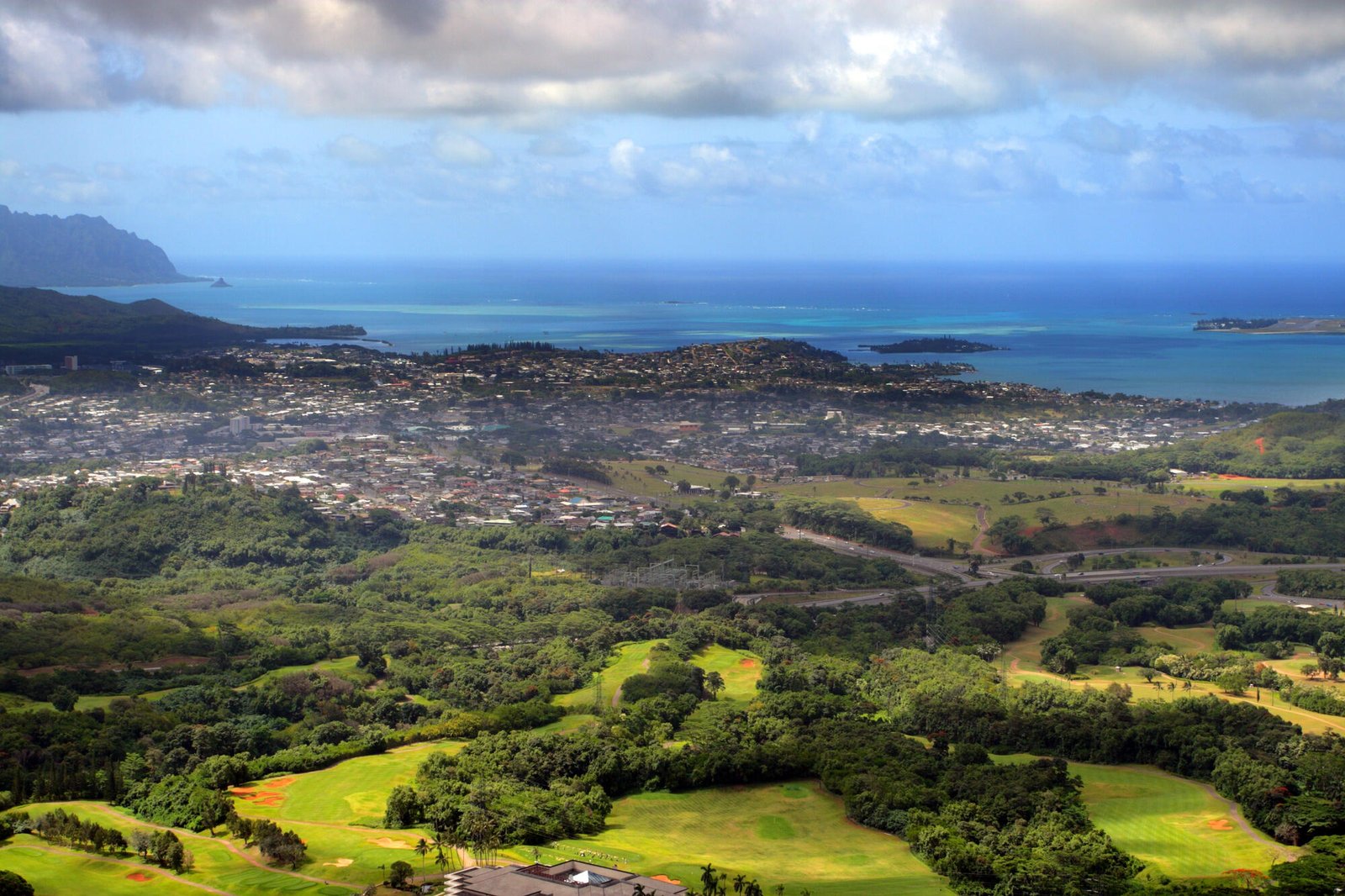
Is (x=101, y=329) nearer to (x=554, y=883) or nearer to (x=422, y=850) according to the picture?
(x=422, y=850)

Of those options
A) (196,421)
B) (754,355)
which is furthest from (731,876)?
(754,355)

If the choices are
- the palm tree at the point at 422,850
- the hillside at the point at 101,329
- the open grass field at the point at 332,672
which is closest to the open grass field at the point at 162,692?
the open grass field at the point at 332,672

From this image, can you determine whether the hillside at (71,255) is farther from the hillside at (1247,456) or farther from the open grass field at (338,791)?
the open grass field at (338,791)

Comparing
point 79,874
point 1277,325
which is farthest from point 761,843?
point 1277,325

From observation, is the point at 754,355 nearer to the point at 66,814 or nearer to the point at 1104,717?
the point at 1104,717

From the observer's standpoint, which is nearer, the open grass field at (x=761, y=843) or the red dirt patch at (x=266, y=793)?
the open grass field at (x=761, y=843)

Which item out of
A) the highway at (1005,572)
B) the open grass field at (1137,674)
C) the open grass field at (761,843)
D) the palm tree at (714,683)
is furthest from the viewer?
the highway at (1005,572)

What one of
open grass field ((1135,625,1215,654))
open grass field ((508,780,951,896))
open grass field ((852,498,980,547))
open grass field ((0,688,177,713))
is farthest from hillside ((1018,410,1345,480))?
open grass field ((0,688,177,713))

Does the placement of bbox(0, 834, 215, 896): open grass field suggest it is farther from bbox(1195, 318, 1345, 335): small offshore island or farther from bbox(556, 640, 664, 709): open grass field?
bbox(1195, 318, 1345, 335): small offshore island
